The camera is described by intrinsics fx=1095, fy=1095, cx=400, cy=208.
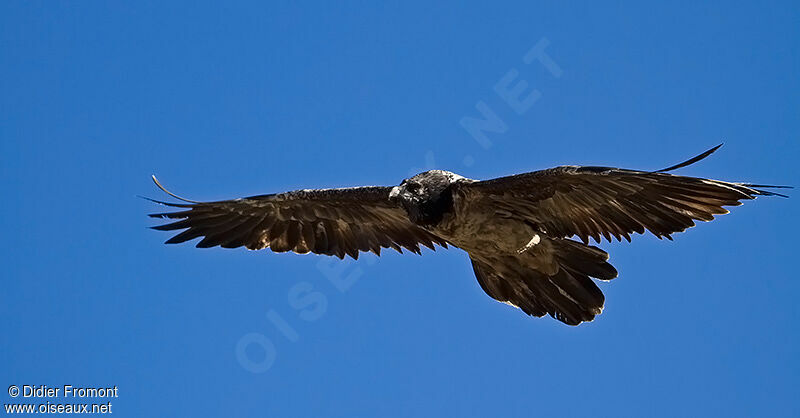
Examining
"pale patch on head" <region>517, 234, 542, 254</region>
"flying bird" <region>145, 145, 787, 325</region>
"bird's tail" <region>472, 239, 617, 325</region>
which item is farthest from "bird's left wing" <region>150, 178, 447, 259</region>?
"pale patch on head" <region>517, 234, 542, 254</region>

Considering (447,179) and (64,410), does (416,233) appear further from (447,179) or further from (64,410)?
(64,410)

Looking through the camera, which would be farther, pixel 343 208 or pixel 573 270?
pixel 343 208

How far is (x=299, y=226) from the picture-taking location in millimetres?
12133

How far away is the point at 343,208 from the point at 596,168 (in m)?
3.36

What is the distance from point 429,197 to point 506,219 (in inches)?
29.9

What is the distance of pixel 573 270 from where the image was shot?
10.6 m

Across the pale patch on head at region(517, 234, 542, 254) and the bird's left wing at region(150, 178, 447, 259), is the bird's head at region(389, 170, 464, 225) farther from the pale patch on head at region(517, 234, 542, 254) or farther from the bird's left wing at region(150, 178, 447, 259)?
the bird's left wing at region(150, 178, 447, 259)

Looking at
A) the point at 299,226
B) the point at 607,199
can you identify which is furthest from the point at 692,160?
the point at 299,226

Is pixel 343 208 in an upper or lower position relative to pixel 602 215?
upper

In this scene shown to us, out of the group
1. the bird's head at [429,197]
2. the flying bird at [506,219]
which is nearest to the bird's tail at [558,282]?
the flying bird at [506,219]

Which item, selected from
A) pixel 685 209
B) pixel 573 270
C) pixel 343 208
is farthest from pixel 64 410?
pixel 685 209

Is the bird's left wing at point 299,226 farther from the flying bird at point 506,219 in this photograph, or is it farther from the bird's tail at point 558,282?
the bird's tail at point 558,282

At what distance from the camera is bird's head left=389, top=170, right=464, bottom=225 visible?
1039 centimetres

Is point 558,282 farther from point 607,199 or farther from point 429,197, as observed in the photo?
point 429,197
